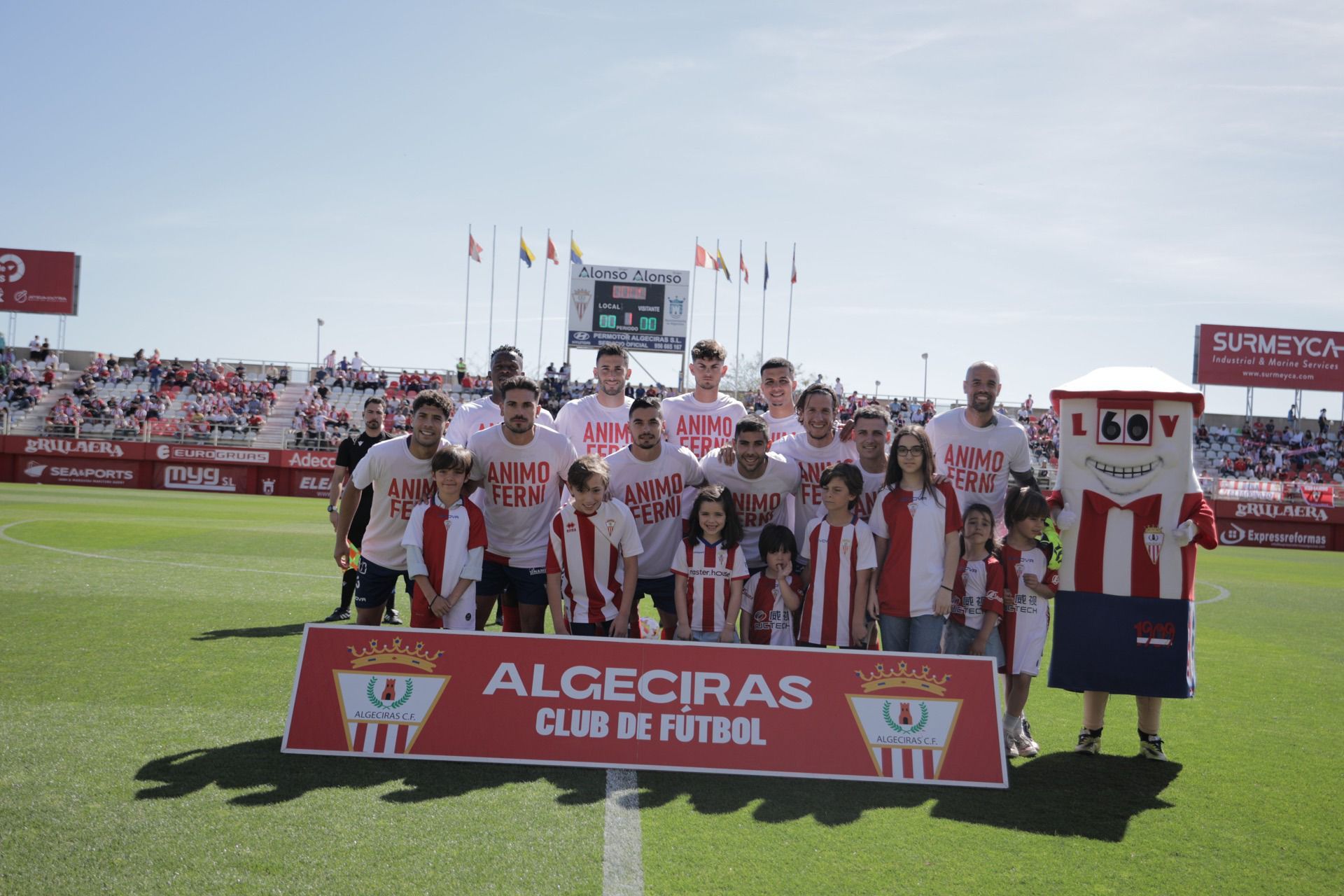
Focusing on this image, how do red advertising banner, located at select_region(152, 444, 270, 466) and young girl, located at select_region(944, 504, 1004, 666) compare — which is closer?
young girl, located at select_region(944, 504, 1004, 666)

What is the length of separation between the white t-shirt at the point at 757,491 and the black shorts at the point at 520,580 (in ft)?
4.02

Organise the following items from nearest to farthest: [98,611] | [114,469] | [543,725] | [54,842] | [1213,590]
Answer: [54,842] < [543,725] < [98,611] < [1213,590] < [114,469]

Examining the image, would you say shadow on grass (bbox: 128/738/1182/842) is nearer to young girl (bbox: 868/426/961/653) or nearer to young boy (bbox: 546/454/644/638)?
young girl (bbox: 868/426/961/653)

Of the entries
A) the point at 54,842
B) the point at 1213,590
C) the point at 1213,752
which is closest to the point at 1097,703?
the point at 1213,752

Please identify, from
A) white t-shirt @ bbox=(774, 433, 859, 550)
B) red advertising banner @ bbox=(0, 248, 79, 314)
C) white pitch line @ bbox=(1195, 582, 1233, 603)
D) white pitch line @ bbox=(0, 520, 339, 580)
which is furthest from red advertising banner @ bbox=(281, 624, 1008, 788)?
red advertising banner @ bbox=(0, 248, 79, 314)

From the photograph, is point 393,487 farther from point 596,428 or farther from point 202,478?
point 202,478

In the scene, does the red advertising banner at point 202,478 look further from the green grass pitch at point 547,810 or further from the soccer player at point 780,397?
the soccer player at point 780,397

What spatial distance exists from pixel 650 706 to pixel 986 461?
2.71m

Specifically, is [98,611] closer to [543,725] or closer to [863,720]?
[543,725]

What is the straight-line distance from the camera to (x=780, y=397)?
22.9 ft

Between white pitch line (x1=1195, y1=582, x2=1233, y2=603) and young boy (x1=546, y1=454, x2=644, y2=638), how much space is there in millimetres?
10964

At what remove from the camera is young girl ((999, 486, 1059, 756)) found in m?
5.63

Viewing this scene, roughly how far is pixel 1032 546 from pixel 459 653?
3374mm

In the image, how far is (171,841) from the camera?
3695 mm
